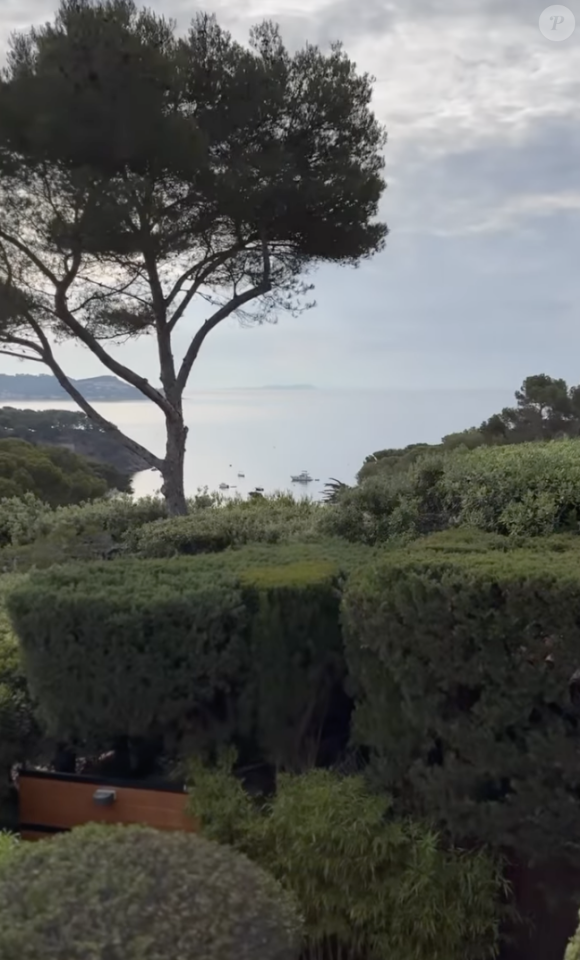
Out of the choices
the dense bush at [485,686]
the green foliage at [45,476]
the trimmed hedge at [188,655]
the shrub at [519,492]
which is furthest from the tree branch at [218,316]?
the dense bush at [485,686]

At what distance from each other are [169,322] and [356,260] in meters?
2.73

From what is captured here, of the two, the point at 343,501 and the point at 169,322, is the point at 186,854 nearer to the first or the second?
the point at 343,501

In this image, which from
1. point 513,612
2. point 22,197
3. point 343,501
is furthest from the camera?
point 22,197

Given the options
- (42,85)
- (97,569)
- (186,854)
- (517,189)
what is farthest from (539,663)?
(42,85)

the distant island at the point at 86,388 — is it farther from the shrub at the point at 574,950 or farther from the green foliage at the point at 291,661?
the shrub at the point at 574,950

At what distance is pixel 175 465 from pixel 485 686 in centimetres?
901

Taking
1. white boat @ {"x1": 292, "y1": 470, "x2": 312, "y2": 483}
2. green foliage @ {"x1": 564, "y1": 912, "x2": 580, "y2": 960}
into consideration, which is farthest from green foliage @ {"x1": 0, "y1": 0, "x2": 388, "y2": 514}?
green foliage @ {"x1": 564, "y1": 912, "x2": 580, "y2": 960}

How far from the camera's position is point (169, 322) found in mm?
12016

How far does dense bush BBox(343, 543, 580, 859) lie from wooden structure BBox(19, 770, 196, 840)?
3.21 ft

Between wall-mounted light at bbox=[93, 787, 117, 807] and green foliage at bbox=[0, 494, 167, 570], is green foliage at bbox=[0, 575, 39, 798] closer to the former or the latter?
wall-mounted light at bbox=[93, 787, 117, 807]

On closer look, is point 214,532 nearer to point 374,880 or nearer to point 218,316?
point 374,880

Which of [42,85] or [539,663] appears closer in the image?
[539,663]

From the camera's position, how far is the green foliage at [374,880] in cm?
302

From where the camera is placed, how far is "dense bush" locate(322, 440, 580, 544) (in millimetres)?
4750
